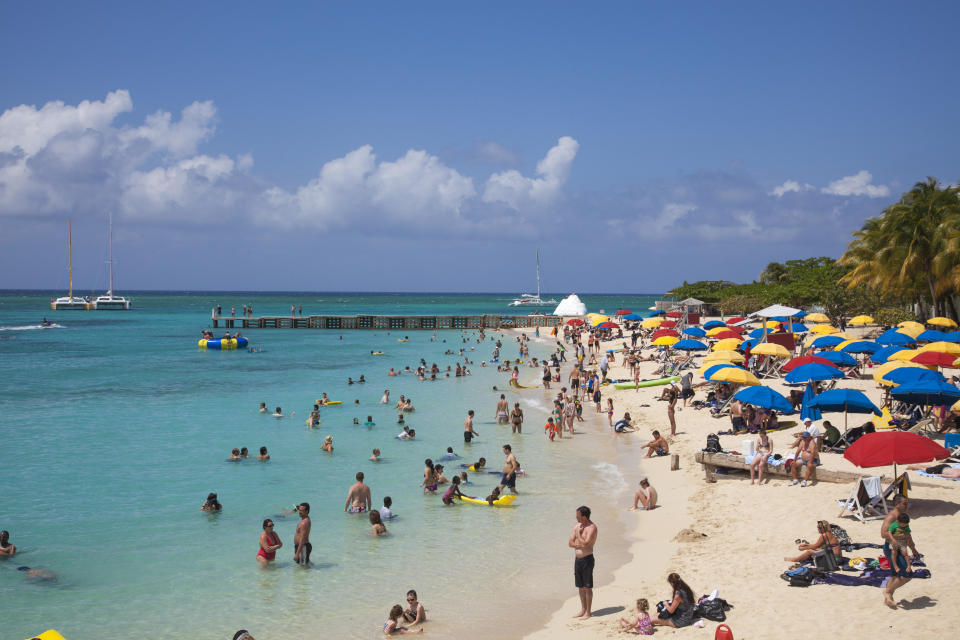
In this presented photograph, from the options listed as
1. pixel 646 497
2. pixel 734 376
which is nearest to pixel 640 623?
pixel 646 497

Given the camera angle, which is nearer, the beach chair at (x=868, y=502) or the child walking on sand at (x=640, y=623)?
the child walking on sand at (x=640, y=623)

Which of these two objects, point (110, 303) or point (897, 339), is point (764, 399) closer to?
point (897, 339)

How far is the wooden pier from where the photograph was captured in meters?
81.8

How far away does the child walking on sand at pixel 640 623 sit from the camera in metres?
8.91

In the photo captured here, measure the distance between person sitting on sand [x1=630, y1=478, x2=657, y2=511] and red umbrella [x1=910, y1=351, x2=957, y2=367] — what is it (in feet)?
36.6

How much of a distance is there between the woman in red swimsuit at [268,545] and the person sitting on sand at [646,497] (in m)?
7.54

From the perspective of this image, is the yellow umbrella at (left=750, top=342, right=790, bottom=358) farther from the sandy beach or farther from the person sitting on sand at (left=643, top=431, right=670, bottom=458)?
the person sitting on sand at (left=643, top=431, right=670, bottom=458)

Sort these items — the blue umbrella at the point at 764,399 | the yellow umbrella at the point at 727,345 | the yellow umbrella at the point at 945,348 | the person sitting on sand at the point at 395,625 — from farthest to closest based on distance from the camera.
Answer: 1. the yellow umbrella at the point at 727,345
2. the yellow umbrella at the point at 945,348
3. the blue umbrella at the point at 764,399
4. the person sitting on sand at the point at 395,625

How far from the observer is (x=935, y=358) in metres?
20.3

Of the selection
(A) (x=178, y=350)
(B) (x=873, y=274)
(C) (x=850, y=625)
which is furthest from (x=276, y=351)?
(C) (x=850, y=625)

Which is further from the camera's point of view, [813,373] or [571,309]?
[571,309]

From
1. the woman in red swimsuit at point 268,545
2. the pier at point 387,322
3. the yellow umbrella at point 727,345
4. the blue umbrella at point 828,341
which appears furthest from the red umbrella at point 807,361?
the pier at point 387,322

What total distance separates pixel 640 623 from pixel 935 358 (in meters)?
16.4

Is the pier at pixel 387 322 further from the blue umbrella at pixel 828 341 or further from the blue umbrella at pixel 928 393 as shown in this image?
the blue umbrella at pixel 928 393
